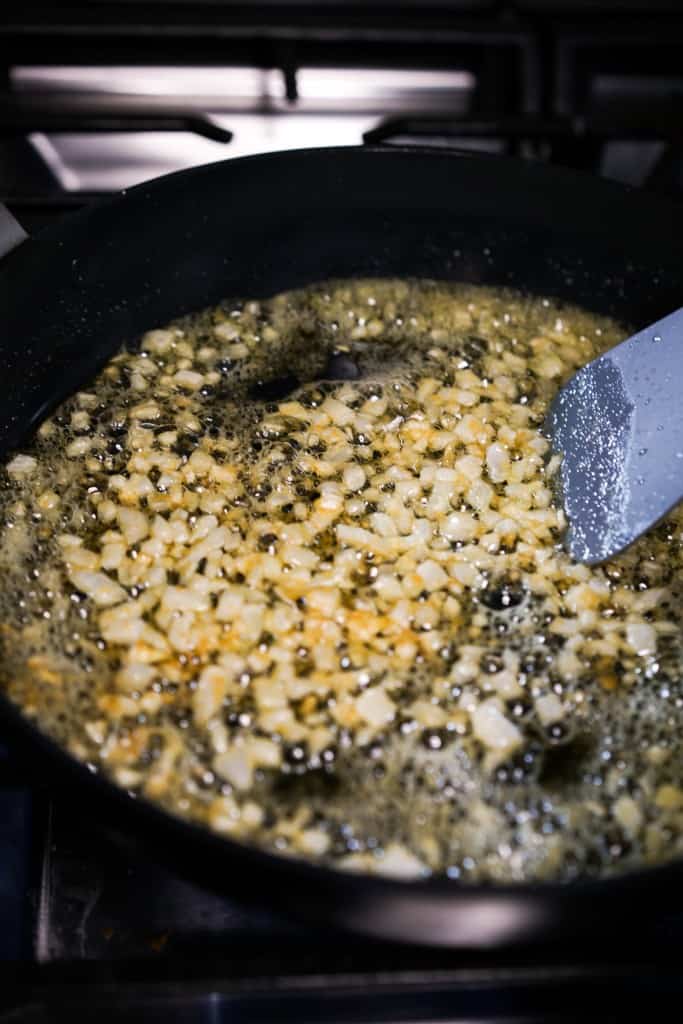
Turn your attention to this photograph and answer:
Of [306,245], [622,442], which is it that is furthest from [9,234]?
[622,442]

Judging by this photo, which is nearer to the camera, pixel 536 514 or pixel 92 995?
pixel 92 995

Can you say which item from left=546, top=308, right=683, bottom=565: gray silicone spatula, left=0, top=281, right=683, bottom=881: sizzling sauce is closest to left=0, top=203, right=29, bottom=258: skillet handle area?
left=0, top=281, right=683, bottom=881: sizzling sauce

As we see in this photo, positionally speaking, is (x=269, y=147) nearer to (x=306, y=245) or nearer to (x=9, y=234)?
(x=306, y=245)

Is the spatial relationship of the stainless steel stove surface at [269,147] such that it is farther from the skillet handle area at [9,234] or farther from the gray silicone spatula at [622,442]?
the gray silicone spatula at [622,442]

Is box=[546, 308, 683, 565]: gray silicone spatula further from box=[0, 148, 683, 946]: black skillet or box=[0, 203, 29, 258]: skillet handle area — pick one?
box=[0, 203, 29, 258]: skillet handle area

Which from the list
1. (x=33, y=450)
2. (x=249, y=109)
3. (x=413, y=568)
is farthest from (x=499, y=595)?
(x=249, y=109)

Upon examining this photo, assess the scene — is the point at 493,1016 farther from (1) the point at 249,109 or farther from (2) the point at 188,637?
(1) the point at 249,109

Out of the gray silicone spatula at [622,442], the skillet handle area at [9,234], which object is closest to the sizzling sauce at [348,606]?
the gray silicone spatula at [622,442]
